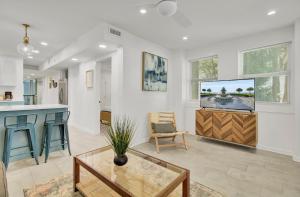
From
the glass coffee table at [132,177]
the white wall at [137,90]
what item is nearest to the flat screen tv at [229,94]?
the white wall at [137,90]

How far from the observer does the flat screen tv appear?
3342 millimetres

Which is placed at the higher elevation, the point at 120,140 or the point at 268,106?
the point at 268,106

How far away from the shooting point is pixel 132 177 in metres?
1.62

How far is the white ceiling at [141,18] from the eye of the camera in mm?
2445

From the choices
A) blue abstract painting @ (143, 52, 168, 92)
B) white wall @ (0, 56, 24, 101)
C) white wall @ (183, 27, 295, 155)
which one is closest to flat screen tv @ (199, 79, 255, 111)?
white wall @ (183, 27, 295, 155)

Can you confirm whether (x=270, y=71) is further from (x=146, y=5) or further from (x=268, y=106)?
(x=146, y=5)

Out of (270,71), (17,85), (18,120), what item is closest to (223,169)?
(270,71)

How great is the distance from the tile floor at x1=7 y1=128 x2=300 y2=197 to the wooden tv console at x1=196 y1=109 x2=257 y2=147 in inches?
10.0

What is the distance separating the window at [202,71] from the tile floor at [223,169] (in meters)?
1.86

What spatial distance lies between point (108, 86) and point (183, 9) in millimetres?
4809

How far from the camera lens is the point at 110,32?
3.11 metres

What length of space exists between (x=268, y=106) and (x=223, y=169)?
191cm

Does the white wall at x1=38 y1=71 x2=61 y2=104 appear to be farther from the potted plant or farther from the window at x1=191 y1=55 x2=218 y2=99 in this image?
the potted plant

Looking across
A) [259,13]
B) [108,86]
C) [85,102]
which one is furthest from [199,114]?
[108,86]
